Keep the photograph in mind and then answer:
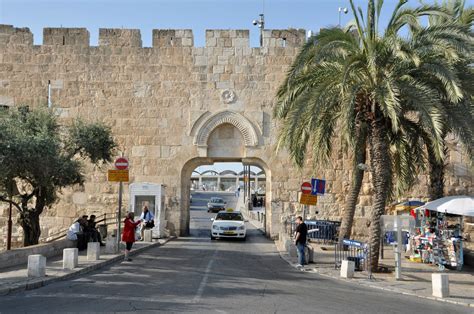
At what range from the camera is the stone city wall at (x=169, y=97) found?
22.0 metres

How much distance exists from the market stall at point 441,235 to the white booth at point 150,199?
9810 millimetres

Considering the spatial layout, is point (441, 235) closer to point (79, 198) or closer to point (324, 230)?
point (324, 230)

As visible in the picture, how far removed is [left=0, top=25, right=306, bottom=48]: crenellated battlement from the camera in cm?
2225

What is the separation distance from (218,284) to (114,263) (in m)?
4.58

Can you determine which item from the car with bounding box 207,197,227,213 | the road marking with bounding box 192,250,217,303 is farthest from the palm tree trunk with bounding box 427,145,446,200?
the car with bounding box 207,197,227,213

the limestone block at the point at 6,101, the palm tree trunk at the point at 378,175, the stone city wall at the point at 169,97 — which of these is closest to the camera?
the palm tree trunk at the point at 378,175

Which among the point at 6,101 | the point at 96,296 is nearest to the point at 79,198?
the point at 6,101

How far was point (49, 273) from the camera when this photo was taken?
11078 millimetres

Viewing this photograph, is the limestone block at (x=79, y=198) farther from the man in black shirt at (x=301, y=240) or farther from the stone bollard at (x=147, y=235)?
the man in black shirt at (x=301, y=240)

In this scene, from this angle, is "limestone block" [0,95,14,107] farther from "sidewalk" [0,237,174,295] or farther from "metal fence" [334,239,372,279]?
"metal fence" [334,239,372,279]

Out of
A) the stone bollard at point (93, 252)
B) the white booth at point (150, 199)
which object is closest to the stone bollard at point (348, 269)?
the stone bollard at point (93, 252)

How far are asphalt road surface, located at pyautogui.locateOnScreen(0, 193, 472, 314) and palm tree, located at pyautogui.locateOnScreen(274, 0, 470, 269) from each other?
3.49 meters

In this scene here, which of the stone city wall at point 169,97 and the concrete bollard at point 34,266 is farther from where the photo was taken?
the stone city wall at point 169,97

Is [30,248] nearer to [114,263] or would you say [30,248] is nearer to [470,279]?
[114,263]
